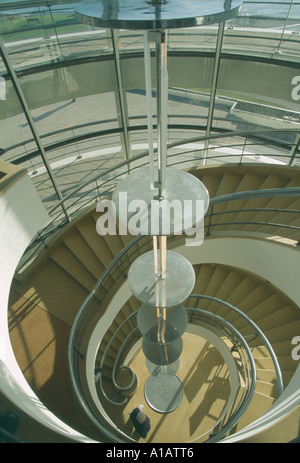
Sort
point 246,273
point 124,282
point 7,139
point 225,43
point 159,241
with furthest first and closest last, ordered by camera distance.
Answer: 1. point 246,273
2. point 7,139
3. point 225,43
4. point 124,282
5. point 159,241

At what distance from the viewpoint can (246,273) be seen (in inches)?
249

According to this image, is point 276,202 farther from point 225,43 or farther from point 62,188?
point 62,188

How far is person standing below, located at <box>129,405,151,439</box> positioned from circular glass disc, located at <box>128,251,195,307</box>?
4315 millimetres

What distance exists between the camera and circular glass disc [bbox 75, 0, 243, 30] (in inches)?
43.2

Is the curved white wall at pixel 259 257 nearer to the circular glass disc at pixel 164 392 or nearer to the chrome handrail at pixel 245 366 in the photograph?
the chrome handrail at pixel 245 366

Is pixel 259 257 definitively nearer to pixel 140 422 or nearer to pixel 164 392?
pixel 164 392

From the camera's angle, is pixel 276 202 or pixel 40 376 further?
pixel 276 202

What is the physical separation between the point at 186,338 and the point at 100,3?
7843 mm

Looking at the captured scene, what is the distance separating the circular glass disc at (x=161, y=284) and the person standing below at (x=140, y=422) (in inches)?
170

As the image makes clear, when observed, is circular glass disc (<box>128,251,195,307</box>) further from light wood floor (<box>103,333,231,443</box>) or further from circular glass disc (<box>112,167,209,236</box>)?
light wood floor (<box>103,333,231,443</box>)

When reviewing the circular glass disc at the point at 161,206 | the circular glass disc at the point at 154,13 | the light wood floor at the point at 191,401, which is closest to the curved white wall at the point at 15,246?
the circular glass disc at the point at 161,206
